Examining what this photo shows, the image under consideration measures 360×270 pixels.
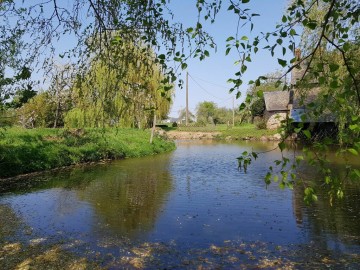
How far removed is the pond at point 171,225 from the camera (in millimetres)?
6844

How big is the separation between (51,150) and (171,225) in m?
12.3

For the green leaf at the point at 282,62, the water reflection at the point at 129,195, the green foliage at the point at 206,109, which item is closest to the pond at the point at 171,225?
the water reflection at the point at 129,195

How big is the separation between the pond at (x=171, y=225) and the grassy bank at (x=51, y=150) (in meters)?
1.80

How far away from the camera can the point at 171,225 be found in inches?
360

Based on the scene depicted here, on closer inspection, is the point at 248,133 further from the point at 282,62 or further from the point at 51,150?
the point at 282,62

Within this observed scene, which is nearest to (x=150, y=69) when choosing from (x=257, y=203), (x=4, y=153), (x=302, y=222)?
(x=302, y=222)

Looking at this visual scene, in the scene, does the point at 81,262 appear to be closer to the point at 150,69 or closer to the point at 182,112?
the point at 150,69

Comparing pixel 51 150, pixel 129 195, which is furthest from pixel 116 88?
pixel 51 150

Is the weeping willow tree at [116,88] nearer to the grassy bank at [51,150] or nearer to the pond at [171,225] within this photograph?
the pond at [171,225]

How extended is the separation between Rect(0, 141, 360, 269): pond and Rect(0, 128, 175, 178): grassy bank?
5.92ft

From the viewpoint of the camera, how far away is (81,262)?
21.9ft

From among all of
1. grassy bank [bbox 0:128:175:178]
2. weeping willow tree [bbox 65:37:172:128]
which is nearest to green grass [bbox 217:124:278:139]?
grassy bank [bbox 0:128:175:178]

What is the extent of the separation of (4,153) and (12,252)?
10419 mm

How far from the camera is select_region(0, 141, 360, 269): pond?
6844 mm
